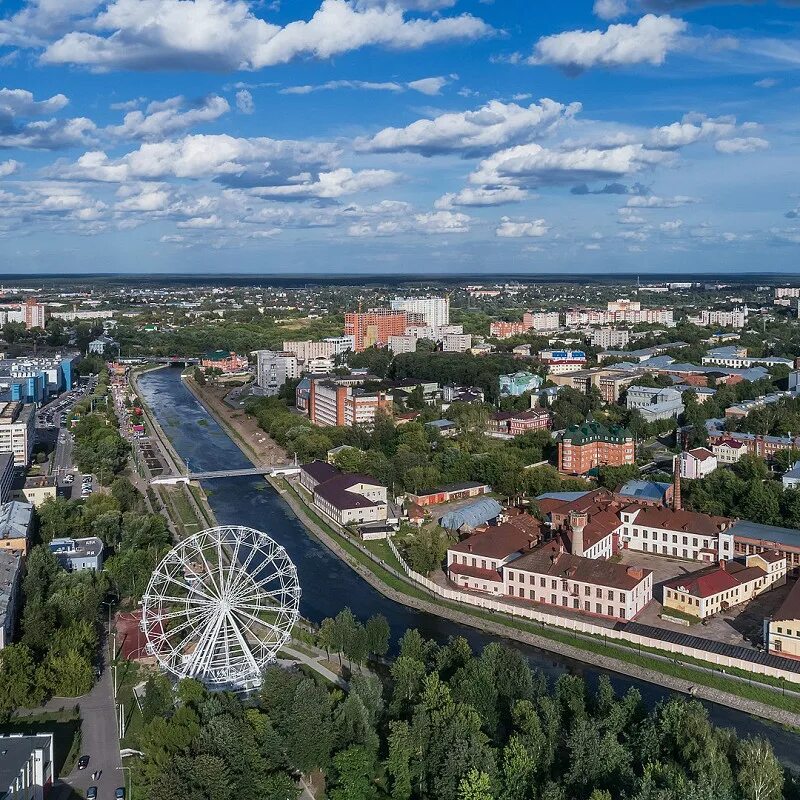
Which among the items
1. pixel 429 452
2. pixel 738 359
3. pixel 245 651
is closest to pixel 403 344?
pixel 738 359

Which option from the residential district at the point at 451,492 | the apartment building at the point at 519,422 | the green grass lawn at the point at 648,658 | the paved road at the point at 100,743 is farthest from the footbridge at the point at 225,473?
the paved road at the point at 100,743

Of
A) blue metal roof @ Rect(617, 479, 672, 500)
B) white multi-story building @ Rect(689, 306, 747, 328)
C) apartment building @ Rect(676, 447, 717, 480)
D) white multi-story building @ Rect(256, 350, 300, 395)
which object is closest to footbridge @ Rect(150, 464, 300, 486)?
blue metal roof @ Rect(617, 479, 672, 500)

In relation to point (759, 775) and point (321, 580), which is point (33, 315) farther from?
point (759, 775)

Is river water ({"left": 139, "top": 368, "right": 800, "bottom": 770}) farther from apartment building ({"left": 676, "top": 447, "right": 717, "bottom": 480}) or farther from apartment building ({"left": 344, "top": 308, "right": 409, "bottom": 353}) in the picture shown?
apartment building ({"left": 344, "top": 308, "right": 409, "bottom": 353})

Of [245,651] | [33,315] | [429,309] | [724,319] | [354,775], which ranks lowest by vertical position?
[354,775]

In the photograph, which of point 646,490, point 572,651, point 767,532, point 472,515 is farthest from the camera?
point 646,490

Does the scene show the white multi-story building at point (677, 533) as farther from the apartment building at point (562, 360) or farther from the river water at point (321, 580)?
the apartment building at point (562, 360)

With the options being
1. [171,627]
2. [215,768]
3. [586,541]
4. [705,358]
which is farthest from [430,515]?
[705,358]
